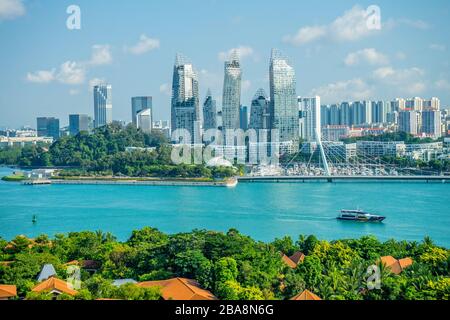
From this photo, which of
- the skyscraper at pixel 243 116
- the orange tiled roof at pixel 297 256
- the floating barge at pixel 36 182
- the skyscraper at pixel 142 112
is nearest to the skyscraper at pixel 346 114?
the skyscraper at pixel 243 116

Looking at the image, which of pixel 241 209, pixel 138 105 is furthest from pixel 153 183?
pixel 138 105

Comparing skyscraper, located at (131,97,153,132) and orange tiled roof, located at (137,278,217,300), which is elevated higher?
skyscraper, located at (131,97,153,132)

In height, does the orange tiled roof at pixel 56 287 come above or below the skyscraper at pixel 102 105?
below

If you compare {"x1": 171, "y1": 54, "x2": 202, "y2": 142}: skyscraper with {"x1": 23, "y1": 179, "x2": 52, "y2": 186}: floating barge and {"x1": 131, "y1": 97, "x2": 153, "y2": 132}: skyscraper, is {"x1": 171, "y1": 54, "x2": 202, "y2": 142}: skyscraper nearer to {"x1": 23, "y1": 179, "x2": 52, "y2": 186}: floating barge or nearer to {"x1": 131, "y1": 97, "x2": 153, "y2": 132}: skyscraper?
{"x1": 131, "y1": 97, "x2": 153, "y2": 132}: skyscraper

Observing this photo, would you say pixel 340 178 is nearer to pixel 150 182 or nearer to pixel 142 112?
pixel 150 182

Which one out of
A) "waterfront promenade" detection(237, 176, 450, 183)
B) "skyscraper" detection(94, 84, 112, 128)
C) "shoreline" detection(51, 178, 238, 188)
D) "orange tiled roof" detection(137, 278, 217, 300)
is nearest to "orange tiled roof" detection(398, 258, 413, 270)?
"orange tiled roof" detection(137, 278, 217, 300)

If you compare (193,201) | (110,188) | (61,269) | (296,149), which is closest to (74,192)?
(110,188)

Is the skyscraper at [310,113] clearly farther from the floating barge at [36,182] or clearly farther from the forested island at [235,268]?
the forested island at [235,268]
